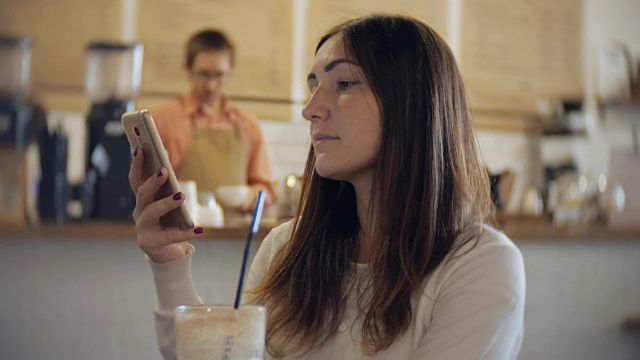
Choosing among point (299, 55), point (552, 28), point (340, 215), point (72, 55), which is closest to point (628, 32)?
point (552, 28)

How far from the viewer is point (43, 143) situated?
3.18 metres

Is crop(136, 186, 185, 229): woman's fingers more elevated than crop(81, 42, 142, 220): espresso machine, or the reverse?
crop(136, 186, 185, 229): woman's fingers

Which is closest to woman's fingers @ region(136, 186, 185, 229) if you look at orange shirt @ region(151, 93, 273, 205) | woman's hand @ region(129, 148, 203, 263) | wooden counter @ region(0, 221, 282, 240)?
woman's hand @ region(129, 148, 203, 263)

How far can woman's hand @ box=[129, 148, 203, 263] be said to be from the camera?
136 cm

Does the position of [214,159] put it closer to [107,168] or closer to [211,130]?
[211,130]

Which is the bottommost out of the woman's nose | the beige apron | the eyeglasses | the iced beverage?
the beige apron

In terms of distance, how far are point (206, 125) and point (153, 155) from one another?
263 cm

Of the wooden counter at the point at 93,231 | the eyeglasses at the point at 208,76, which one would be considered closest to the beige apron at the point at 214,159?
the eyeglasses at the point at 208,76

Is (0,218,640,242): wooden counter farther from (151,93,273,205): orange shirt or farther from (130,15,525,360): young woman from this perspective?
(130,15,525,360): young woman

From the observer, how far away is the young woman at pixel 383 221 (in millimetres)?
1379

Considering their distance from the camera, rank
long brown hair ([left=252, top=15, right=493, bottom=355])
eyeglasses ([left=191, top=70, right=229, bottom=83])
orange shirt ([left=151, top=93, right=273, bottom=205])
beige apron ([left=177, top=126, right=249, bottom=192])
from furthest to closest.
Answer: eyeglasses ([left=191, top=70, right=229, bottom=83]), orange shirt ([left=151, top=93, right=273, bottom=205]), beige apron ([left=177, top=126, right=249, bottom=192]), long brown hair ([left=252, top=15, right=493, bottom=355])

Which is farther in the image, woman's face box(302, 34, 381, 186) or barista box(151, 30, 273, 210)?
barista box(151, 30, 273, 210)

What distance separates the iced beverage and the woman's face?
1.47 ft

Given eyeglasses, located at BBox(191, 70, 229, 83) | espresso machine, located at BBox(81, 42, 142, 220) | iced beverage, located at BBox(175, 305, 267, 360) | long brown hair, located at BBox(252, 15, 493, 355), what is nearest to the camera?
iced beverage, located at BBox(175, 305, 267, 360)
